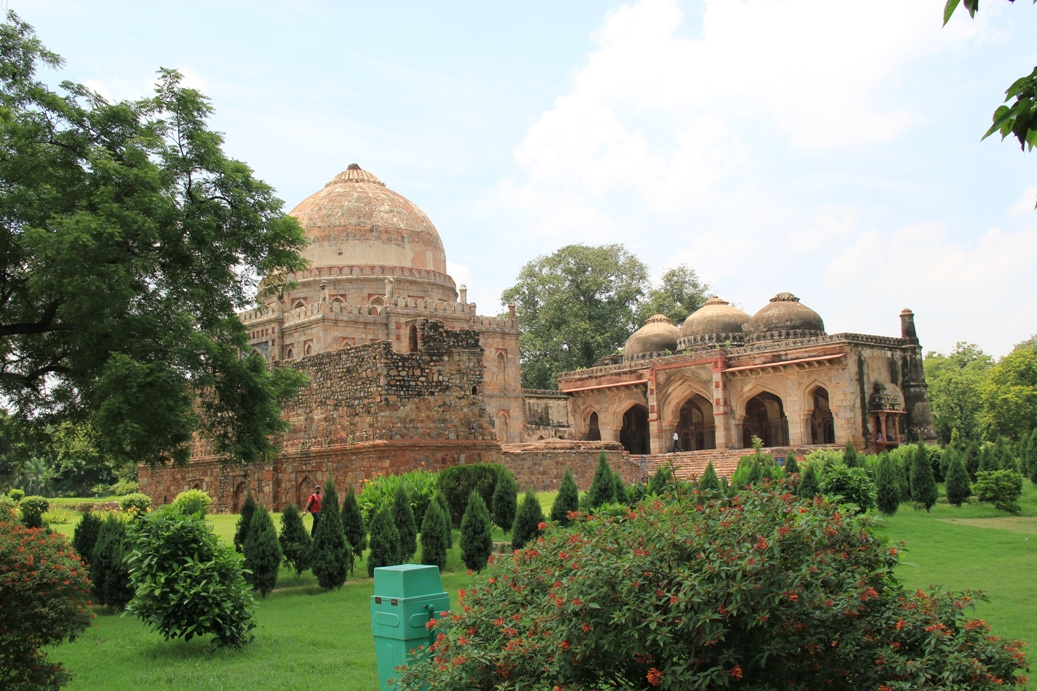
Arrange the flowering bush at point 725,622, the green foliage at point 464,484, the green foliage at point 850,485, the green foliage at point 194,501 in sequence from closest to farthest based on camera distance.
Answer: the flowering bush at point 725,622, the green foliage at point 464,484, the green foliage at point 850,485, the green foliage at point 194,501

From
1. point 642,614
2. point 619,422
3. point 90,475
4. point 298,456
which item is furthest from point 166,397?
point 90,475

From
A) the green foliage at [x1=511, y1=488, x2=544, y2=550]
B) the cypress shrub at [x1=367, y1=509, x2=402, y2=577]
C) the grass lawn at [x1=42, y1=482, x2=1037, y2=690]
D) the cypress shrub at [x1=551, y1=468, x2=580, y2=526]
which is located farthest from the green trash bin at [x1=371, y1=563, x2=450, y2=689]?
the cypress shrub at [x1=551, y1=468, x2=580, y2=526]

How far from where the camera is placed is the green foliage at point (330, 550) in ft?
36.2

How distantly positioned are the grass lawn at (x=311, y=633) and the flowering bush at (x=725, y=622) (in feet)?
2.12

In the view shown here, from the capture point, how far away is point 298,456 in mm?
17172

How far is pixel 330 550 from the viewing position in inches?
436

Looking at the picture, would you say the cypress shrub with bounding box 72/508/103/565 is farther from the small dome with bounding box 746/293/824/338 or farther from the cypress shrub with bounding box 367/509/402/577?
the small dome with bounding box 746/293/824/338

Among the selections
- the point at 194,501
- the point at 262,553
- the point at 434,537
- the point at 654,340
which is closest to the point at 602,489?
the point at 434,537

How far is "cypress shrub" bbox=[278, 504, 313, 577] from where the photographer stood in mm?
11445

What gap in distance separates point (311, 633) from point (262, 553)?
2616 mm

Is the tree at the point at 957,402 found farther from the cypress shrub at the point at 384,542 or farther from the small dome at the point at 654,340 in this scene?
the cypress shrub at the point at 384,542

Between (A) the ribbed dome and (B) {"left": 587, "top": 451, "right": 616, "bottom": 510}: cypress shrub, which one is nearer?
(B) {"left": 587, "top": 451, "right": 616, "bottom": 510}: cypress shrub

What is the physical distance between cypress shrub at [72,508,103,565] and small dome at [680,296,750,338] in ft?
89.0

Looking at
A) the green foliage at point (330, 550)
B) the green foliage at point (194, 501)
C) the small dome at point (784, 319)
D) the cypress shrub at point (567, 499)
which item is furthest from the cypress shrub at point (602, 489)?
the small dome at point (784, 319)
